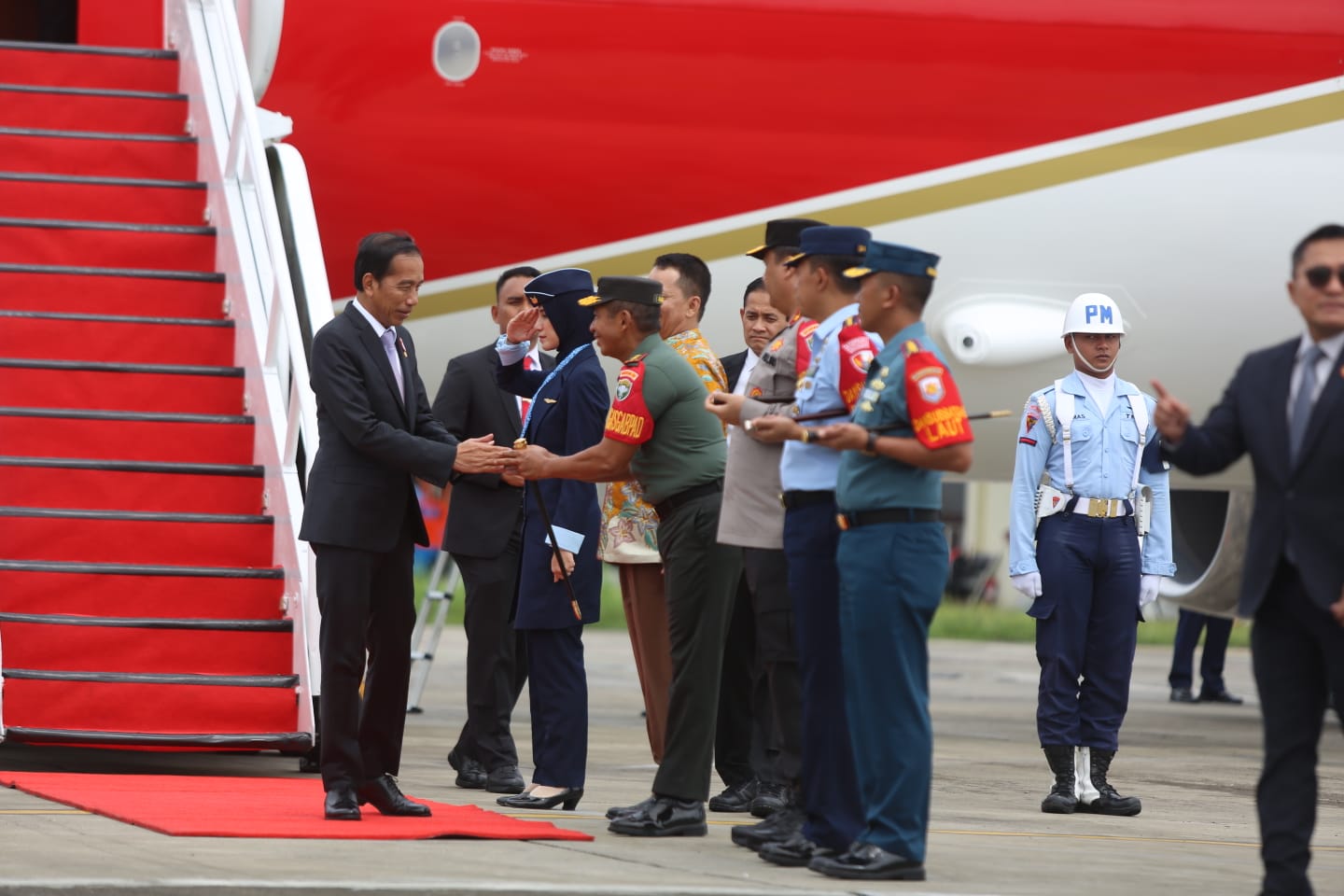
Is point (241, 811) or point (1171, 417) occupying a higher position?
point (1171, 417)

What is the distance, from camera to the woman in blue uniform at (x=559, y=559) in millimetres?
6016

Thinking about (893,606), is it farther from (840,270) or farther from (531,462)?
(531,462)

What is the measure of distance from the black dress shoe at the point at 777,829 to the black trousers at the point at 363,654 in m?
1.09

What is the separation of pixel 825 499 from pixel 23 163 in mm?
4489

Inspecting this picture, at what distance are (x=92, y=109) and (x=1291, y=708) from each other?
5.90 m

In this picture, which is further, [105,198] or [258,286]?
[105,198]

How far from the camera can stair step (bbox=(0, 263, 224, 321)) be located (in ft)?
25.1

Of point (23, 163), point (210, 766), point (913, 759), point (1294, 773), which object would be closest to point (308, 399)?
point (210, 766)

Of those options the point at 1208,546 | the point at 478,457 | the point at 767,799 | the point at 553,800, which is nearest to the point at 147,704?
the point at 553,800

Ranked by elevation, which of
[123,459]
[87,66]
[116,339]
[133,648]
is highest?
[87,66]

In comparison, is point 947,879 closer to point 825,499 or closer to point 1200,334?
point 825,499

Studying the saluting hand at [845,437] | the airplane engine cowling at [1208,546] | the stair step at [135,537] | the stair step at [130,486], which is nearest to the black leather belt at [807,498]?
the saluting hand at [845,437]

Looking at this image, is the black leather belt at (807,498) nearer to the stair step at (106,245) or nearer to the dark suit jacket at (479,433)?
the dark suit jacket at (479,433)

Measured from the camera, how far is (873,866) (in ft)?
15.8
